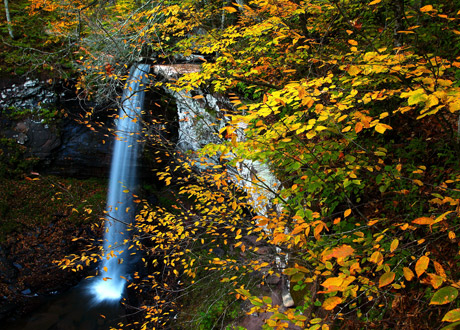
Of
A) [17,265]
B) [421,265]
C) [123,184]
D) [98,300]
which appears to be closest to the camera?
[421,265]

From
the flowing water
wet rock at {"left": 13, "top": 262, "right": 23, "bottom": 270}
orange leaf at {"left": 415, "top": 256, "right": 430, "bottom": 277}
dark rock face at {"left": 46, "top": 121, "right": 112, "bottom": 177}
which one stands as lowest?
the flowing water

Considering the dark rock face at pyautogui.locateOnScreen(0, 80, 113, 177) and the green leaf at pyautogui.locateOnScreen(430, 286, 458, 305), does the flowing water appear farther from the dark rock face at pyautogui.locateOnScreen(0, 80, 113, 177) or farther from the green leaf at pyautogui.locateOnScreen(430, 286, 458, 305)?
the green leaf at pyautogui.locateOnScreen(430, 286, 458, 305)

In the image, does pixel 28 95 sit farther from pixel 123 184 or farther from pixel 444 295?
pixel 444 295

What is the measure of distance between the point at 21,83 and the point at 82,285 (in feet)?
23.6

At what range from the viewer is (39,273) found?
6.75 metres

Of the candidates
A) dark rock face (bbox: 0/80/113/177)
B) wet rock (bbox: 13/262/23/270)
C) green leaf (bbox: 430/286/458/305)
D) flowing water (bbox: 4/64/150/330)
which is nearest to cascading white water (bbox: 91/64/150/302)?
flowing water (bbox: 4/64/150/330)

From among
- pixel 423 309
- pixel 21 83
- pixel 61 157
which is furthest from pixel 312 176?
pixel 21 83

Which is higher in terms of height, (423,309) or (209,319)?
(423,309)

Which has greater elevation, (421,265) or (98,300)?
(421,265)

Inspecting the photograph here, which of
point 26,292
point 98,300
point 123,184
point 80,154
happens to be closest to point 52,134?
point 80,154

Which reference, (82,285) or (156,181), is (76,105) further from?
(82,285)

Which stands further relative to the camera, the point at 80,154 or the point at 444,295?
the point at 80,154

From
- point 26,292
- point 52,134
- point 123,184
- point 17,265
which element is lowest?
point 26,292

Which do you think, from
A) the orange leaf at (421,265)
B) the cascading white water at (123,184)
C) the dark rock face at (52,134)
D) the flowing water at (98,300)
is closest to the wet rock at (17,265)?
the flowing water at (98,300)
